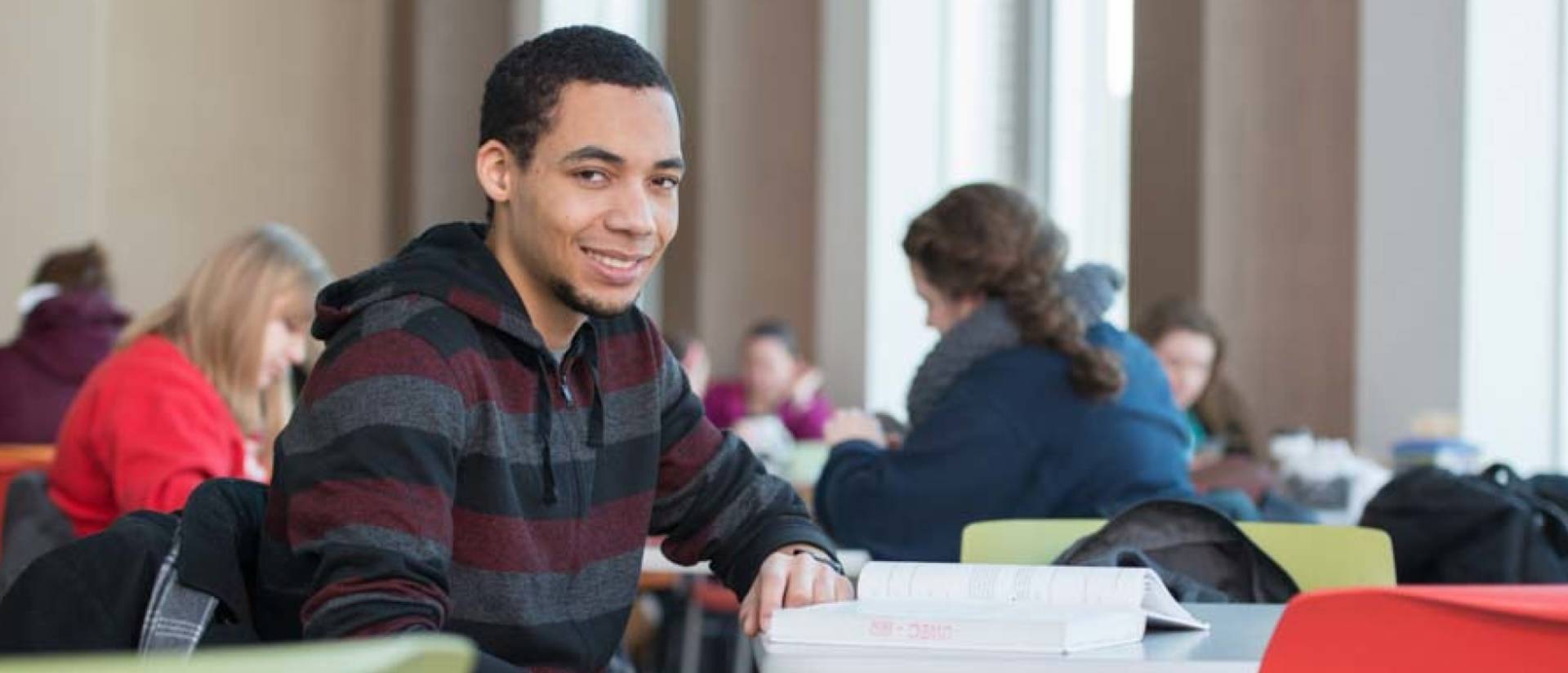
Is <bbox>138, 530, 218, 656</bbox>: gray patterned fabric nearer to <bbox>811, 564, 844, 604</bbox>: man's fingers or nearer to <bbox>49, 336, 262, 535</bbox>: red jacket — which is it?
<bbox>811, 564, 844, 604</bbox>: man's fingers

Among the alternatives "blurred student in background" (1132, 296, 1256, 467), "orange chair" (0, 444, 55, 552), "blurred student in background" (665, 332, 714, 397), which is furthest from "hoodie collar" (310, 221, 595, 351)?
"blurred student in background" (665, 332, 714, 397)

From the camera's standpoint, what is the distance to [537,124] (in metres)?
1.94

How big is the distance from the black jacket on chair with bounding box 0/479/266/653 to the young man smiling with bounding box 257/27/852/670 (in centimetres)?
4

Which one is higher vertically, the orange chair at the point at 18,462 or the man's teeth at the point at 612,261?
the man's teeth at the point at 612,261

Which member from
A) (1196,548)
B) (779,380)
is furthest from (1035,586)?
(779,380)

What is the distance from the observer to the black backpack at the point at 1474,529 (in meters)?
3.08

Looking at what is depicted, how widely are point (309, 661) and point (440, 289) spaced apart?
100 centimetres

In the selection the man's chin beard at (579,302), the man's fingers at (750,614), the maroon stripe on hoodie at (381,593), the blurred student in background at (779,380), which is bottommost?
the blurred student in background at (779,380)

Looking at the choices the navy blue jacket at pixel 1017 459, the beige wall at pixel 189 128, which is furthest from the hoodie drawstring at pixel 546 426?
the beige wall at pixel 189 128

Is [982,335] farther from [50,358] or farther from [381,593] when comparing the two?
[50,358]

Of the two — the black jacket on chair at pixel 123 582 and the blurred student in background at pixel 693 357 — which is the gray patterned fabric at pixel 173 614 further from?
the blurred student in background at pixel 693 357

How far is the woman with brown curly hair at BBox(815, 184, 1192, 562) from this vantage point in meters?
3.34

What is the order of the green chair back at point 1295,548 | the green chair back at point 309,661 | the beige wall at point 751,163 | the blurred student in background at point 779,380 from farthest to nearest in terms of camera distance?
the beige wall at point 751,163 → the blurred student in background at point 779,380 → the green chair back at point 1295,548 → the green chair back at point 309,661

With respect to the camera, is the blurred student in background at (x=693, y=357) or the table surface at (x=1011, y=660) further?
the blurred student in background at (x=693, y=357)
